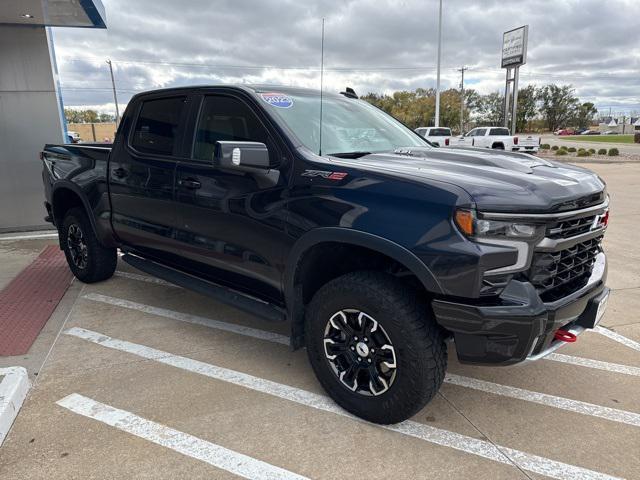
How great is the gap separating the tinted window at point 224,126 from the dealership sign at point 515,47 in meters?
37.7

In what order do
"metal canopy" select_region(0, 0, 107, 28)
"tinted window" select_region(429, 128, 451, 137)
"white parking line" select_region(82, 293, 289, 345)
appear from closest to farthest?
"white parking line" select_region(82, 293, 289, 345) < "metal canopy" select_region(0, 0, 107, 28) < "tinted window" select_region(429, 128, 451, 137)

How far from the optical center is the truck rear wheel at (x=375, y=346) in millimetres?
2516

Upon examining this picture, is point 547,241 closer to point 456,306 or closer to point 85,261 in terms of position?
point 456,306

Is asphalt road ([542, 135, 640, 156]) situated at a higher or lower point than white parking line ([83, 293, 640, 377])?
lower

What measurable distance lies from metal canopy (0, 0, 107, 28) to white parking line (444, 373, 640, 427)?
7332 mm

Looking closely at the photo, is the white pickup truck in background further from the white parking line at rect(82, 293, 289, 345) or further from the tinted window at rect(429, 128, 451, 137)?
the white parking line at rect(82, 293, 289, 345)

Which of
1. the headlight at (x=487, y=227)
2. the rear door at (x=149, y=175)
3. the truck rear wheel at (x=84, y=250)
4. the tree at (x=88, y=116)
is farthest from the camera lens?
the tree at (x=88, y=116)

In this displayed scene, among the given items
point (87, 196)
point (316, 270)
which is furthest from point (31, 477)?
point (87, 196)

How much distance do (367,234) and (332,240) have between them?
0.24 meters

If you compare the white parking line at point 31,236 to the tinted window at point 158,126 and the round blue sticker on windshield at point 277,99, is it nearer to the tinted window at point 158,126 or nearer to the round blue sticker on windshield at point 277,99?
the tinted window at point 158,126

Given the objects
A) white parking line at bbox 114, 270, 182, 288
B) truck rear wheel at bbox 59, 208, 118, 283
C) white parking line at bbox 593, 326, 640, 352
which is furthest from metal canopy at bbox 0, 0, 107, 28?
white parking line at bbox 593, 326, 640, 352

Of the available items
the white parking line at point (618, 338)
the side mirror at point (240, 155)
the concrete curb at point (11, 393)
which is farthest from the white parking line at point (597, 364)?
the concrete curb at point (11, 393)

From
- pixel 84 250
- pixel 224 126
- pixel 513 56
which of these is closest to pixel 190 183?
pixel 224 126

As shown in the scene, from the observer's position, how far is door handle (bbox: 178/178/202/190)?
139 inches
